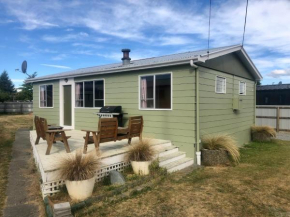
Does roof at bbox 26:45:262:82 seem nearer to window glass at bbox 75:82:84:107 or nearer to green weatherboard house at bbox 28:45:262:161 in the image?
green weatherboard house at bbox 28:45:262:161

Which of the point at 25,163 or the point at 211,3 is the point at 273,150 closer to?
the point at 211,3

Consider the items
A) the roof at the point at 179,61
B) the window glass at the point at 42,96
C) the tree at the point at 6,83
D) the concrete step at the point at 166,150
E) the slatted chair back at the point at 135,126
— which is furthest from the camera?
the tree at the point at 6,83

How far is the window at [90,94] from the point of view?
852 centimetres

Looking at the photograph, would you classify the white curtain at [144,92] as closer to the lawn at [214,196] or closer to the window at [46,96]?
the lawn at [214,196]

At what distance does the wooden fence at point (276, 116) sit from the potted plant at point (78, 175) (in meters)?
12.9

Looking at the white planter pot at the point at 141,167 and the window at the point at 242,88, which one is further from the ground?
the window at the point at 242,88

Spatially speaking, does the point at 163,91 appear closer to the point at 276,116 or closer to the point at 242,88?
the point at 242,88

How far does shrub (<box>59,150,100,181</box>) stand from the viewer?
11.6 feet

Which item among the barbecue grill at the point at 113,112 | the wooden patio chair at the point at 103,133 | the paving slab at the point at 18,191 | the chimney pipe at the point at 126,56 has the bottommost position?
the paving slab at the point at 18,191

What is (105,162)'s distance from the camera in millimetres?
4496

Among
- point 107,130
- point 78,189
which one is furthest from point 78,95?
point 78,189

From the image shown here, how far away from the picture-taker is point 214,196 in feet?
12.8

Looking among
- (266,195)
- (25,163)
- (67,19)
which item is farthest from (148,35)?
(266,195)

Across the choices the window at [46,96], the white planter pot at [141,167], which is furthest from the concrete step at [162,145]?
Answer: the window at [46,96]
